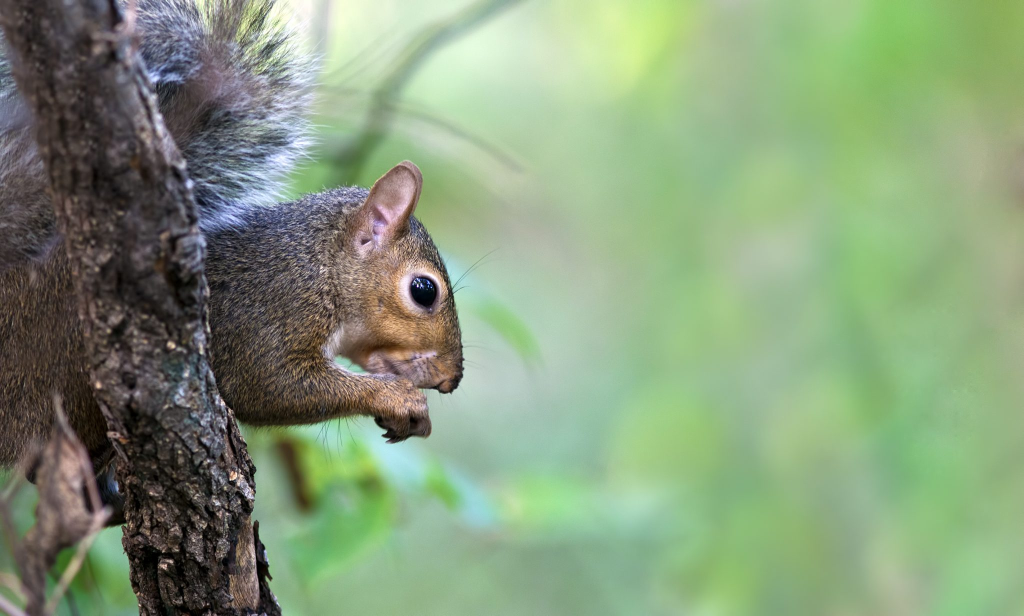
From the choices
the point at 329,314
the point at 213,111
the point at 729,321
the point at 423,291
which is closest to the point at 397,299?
the point at 423,291

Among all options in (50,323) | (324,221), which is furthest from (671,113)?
(50,323)

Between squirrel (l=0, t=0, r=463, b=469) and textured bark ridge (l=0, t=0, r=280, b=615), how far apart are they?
1.33 feet

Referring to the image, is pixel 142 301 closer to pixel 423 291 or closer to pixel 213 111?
pixel 213 111

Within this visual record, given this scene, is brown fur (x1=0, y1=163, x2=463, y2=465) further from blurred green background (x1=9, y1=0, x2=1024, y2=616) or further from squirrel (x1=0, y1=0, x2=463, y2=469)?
blurred green background (x1=9, y1=0, x2=1024, y2=616)

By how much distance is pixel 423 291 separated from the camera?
2.25 meters

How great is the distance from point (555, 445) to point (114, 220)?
6.89 m

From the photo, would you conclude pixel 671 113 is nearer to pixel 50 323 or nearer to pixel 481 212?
pixel 481 212

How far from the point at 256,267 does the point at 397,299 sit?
346 millimetres

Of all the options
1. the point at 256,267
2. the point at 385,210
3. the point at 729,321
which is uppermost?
the point at 729,321

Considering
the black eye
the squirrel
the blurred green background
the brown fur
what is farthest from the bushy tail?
the black eye

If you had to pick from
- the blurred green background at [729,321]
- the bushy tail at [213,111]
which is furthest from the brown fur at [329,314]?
the blurred green background at [729,321]

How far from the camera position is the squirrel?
171 cm

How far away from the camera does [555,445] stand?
311 inches

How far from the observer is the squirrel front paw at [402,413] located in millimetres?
2082
